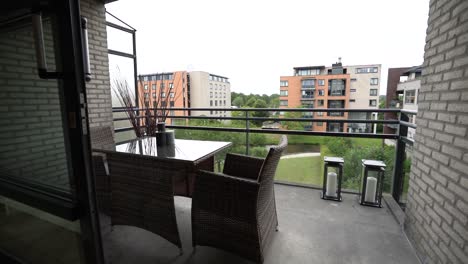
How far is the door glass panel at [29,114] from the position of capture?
A: 1.01 metres

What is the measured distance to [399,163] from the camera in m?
2.50

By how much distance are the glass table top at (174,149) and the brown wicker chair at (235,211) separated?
26 cm

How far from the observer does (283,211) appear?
2326mm

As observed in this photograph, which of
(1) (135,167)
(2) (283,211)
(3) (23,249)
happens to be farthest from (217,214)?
(3) (23,249)

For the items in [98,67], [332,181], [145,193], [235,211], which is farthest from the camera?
[98,67]

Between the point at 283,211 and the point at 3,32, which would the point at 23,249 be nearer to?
the point at 3,32

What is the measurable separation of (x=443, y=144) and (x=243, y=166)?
1393 millimetres

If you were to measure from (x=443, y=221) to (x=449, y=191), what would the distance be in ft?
0.68

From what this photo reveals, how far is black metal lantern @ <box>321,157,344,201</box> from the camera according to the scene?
8.33 feet

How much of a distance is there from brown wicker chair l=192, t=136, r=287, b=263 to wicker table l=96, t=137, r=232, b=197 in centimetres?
20

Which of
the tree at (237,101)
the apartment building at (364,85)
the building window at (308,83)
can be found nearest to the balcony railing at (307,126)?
the tree at (237,101)

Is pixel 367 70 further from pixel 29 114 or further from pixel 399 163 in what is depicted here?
pixel 29 114

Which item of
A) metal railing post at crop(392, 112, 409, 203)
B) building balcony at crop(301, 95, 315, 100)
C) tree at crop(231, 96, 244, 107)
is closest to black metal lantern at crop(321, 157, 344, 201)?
metal railing post at crop(392, 112, 409, 203)

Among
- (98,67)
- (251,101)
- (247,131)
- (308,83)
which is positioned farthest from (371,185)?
(308,83)
